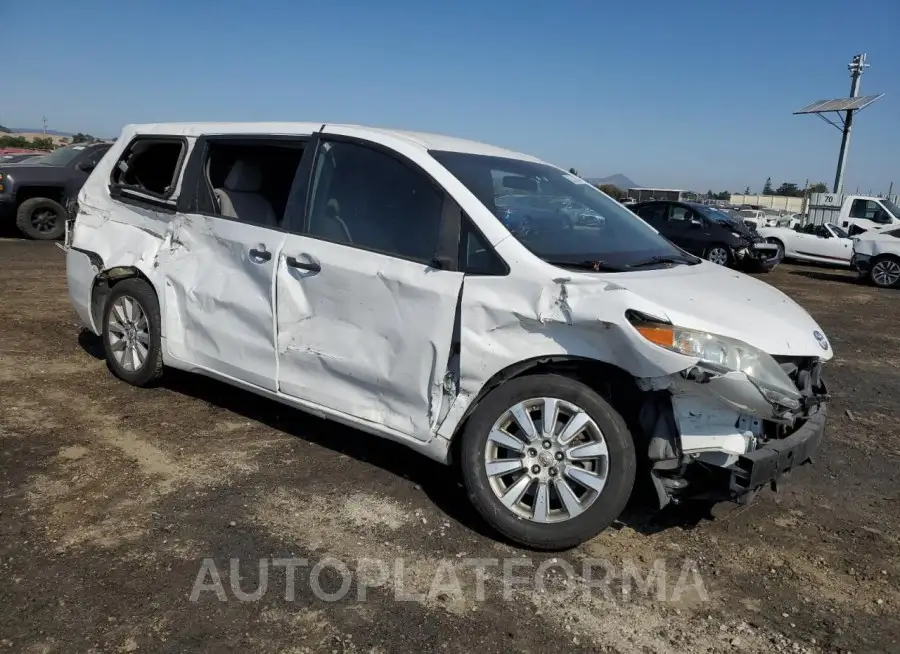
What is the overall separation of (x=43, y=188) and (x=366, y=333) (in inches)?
483

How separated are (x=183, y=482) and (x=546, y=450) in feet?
6.16

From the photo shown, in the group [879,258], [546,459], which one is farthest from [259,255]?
[879,258]

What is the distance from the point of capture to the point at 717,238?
15.6 m

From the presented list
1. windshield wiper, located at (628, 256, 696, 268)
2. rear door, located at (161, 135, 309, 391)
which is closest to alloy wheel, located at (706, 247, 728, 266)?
windshield wiper, located at (628, 256, 696, 268)

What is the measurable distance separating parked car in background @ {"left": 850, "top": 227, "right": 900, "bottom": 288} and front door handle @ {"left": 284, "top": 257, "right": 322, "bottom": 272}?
47.3 ft

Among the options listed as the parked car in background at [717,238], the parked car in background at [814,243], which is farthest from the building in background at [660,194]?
the parked car in background at [717,238]

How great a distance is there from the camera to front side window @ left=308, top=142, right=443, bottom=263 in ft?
11.9

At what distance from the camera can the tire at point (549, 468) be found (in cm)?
309

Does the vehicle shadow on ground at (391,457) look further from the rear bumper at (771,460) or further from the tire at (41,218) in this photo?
the tire at (41,218)

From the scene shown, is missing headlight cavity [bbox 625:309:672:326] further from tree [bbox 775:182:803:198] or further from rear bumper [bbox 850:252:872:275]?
tree [bbox 775:182:803:198]

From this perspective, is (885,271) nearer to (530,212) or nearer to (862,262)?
(862,262)

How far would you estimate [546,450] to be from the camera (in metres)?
3.19

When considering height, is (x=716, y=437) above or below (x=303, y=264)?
below

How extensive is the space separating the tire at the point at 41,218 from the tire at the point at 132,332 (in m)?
9.90
